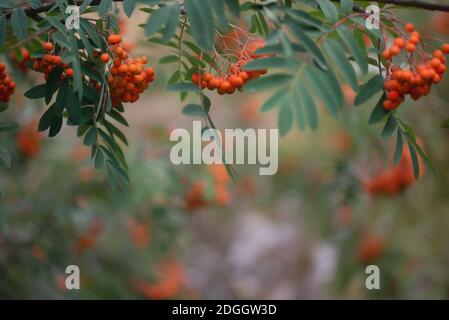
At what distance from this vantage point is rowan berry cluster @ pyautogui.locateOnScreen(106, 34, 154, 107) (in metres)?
1.29

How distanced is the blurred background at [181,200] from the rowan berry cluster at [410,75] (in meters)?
1.44

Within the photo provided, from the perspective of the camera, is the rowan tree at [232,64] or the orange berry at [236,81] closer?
the rowan tree at [232,64]

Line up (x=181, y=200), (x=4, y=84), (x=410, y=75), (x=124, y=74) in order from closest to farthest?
(x=410, y=75)
(x=124, y=74)
(x=4, y=84)
(x=181, y=200)

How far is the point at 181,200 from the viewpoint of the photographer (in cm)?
293

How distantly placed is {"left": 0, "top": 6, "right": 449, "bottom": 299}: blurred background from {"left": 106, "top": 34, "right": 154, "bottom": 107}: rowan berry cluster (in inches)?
40.3

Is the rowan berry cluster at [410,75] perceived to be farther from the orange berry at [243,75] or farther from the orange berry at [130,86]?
the orange berry at [130,86]

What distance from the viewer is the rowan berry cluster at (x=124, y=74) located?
4.24 feet

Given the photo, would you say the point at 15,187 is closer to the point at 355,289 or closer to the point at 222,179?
the point at 222,179

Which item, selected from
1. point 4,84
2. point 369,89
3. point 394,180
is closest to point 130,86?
point 4,84

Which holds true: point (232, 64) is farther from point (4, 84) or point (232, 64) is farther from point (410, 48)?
point (4, 84)

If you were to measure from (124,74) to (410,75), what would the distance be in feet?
1.86

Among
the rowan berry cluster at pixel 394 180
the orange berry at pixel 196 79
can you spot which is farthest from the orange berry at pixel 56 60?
the rowan berry cluster at pixel 394 180
